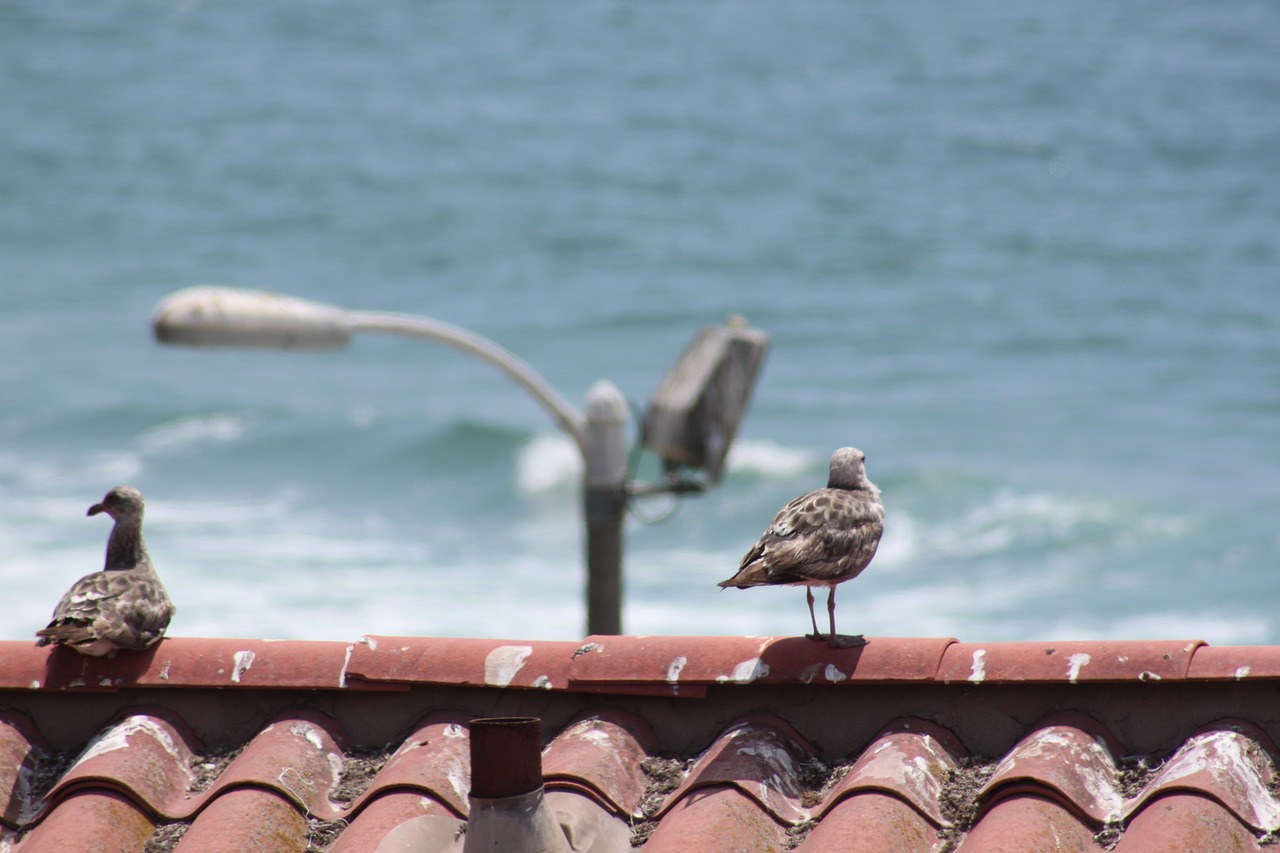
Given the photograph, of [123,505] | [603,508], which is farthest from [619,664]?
[603,508]

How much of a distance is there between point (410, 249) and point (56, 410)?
10.4m

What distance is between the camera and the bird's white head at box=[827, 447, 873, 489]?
4227 mm

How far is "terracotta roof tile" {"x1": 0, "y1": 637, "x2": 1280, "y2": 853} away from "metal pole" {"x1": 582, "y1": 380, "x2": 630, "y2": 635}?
4.09 metres

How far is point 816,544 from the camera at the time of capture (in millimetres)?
3898

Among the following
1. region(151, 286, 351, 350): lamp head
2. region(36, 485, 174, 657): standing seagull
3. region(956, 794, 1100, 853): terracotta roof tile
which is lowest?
region(956, 794, 1100, 853): terracotta roof tile

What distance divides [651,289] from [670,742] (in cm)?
2721

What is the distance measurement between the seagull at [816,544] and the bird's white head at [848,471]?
0.11 metres

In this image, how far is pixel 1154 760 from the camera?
3.27 m

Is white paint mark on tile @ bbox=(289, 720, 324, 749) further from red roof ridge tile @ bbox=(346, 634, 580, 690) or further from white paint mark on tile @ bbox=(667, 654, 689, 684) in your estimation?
white paint mark on tile @ bbox=(667, 654, 689, 684)

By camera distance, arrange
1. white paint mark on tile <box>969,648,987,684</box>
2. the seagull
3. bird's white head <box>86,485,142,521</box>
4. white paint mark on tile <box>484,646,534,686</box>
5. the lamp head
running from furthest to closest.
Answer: the lamp head → bird's white head <box>86,485,142,521</box> → the seagull → white paint mark on tile <box>484,646,534,686</box> → white paint mark on tile <box>969,648,987,684</box>

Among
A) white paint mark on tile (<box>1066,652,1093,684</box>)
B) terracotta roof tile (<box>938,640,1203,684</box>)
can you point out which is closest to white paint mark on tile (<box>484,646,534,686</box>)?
terracotta roof tile (<box>938,640,1203,684</box>)

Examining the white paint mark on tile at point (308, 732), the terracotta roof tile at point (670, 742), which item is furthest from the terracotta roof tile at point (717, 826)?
the white paint mark on tile at point (308, 732)

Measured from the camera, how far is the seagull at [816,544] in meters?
3.84

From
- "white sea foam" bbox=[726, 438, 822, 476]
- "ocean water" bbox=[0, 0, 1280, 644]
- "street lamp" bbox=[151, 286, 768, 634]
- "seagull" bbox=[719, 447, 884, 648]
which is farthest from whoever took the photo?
"white sea foam" bbox=[726, 438, 822, 476]
